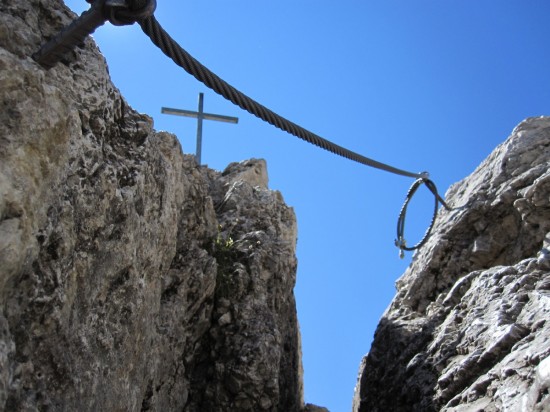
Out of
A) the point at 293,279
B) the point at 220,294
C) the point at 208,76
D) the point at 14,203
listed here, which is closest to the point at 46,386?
the point at 14,203

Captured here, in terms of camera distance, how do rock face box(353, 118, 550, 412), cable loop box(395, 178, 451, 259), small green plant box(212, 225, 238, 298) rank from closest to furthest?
rock face box(353, 118, 550, 412), small green plant box(212, 225, 238, 298), cable loop box(395, 178, 451, 259)

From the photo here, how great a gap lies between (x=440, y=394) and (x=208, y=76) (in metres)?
6.07

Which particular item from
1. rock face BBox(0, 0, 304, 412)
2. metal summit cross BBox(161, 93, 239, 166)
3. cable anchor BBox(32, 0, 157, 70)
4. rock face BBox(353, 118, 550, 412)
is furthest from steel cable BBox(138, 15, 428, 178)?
metal summit cross BBox(161, 93, 239, 166)

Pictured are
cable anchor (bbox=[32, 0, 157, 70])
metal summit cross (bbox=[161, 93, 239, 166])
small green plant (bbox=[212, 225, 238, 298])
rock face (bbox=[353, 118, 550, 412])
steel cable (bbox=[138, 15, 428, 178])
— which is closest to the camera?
cable anchor (bbox=[32, 0, 157, 70])

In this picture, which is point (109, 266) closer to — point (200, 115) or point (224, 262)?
point (224, 262)

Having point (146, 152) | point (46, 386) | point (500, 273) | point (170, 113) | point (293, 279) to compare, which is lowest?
point (46, 386)

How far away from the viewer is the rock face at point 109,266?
6332 millimetres

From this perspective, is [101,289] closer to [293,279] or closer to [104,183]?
[104,183]

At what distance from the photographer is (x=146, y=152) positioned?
9.12 metres

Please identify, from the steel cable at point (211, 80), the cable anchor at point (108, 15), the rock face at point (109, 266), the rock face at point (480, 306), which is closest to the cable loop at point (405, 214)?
the rock face at point (480, 306)

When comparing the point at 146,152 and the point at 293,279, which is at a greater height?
the point at 293,279

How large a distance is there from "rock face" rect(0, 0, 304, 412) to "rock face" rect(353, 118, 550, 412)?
2132 millimetres

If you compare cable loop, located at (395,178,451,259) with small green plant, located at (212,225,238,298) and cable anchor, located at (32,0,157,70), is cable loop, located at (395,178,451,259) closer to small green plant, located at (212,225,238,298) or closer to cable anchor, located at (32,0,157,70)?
small green plant, located at (212,225,238,298)

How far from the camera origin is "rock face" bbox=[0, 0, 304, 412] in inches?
249
